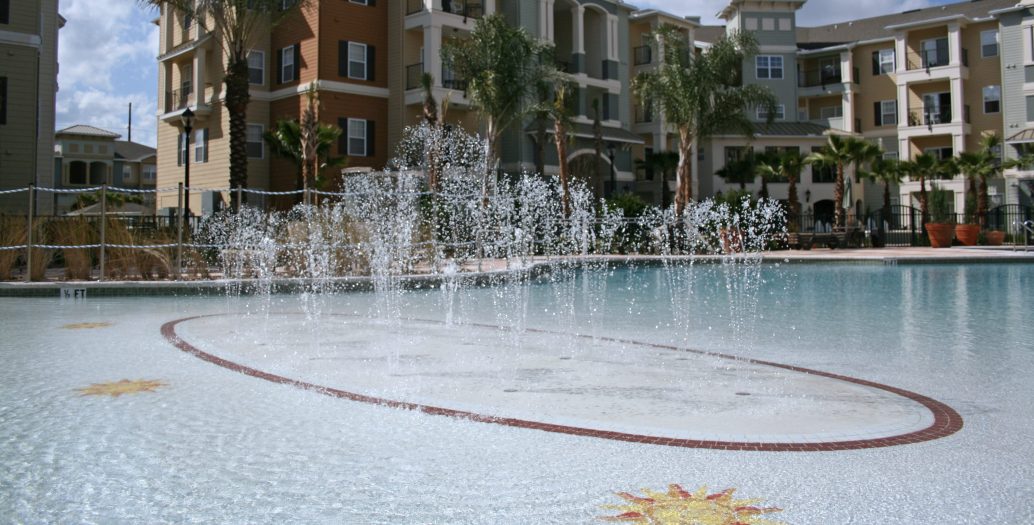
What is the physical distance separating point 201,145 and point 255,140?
11.0ft

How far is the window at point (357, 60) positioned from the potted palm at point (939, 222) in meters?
24.0

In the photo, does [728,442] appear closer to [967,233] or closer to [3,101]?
[3,101]

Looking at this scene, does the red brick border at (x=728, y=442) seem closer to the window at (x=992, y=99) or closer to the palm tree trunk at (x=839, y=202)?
the palm tree trunk at (x=839, y=202)

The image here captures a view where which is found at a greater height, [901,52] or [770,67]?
[901,52]

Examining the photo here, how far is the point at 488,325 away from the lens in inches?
446

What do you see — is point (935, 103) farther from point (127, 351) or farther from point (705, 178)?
point (127, 351)

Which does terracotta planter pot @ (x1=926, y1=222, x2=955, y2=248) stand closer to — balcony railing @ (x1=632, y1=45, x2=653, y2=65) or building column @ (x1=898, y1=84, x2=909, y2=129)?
building column @ (x1=898, y1=84, x2=909, y2=129)

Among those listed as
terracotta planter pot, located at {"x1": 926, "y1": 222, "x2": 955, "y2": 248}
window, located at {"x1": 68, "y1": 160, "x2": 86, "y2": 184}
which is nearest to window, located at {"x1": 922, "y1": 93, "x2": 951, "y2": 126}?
terracotta planter pot, located at {"x1": 926, "y1": 222, "x2": 955, "y2": 248}

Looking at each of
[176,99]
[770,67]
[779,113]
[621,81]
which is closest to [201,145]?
[176,99]

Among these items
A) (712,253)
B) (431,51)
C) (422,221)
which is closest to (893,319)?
(422,221)

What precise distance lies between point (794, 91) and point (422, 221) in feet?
119

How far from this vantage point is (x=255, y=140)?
34.0 m

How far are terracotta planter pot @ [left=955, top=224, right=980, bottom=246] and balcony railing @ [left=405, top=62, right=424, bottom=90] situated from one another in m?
23.2

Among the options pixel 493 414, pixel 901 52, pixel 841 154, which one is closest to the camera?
pixel 493 414
